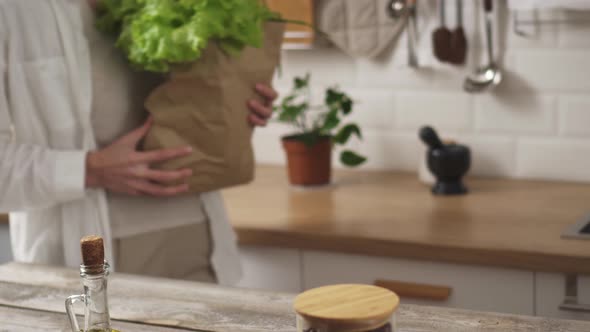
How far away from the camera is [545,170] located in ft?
7.58

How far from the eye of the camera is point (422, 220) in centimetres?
196

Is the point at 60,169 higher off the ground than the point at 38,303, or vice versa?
the point at 60,169

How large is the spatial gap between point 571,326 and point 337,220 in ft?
3.21

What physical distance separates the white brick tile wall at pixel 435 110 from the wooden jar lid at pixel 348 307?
1.58m

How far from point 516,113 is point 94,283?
1.63m

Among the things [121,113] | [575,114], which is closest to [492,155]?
[575,114]

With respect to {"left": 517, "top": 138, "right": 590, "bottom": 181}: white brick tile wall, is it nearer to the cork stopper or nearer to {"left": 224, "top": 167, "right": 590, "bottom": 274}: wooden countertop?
{"left": 224, "top": 167, "right": 590, "bottom": 274}: wooden countertop

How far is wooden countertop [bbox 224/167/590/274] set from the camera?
1738 millimetres

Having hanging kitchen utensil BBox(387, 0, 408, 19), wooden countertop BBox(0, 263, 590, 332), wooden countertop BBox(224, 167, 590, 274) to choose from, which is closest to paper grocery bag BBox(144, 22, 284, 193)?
wooden countertop BBox(224, 167, 590, 274)

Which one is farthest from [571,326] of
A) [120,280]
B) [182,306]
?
[120,280]

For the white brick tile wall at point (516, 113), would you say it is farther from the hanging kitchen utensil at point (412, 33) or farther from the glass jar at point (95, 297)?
the glass jar at point (95, 297)

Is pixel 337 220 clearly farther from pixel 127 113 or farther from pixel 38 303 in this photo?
pixel 38 303

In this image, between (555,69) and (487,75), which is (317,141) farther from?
(555,69)

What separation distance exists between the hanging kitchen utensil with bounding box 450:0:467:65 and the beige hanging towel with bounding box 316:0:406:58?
0.15 metres
